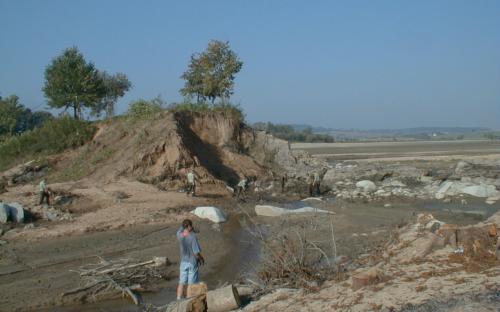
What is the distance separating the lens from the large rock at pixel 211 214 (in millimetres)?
19828

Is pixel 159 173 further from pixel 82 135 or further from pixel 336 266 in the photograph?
pixel 336 266

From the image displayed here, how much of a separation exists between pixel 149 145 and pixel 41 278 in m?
14.3

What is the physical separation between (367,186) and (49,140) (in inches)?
707

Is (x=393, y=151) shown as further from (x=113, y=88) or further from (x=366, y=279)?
(x=366, y=279)

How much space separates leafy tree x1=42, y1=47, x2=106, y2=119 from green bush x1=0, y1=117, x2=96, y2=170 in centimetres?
437

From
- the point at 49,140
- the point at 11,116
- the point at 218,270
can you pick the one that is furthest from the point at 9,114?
the point at 218,270

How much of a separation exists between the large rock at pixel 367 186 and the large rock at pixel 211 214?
30.3 ft

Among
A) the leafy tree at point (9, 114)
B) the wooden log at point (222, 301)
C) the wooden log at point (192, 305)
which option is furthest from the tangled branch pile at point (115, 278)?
the leafy tree at point (9, 114)

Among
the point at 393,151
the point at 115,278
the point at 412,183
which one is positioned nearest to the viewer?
the point at 115,278

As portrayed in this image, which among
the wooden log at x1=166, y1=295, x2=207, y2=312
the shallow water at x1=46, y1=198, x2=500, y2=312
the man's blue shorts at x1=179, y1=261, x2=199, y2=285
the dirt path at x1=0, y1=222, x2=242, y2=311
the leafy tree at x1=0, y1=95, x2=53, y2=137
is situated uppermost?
the leafy tree at x1=0, y1=95, x2=53, y2=137

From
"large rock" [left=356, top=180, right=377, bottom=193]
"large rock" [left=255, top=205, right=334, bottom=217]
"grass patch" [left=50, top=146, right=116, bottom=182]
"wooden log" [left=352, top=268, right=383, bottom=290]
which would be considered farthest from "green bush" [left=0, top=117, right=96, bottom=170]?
"wooden log" [left=352, top=268, right=383, bottom=290]

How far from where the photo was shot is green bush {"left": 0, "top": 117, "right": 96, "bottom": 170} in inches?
1166

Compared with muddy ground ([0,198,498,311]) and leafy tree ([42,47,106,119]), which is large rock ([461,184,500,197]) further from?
leafy tree ([42,47,106,119])

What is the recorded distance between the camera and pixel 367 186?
1065 inches
